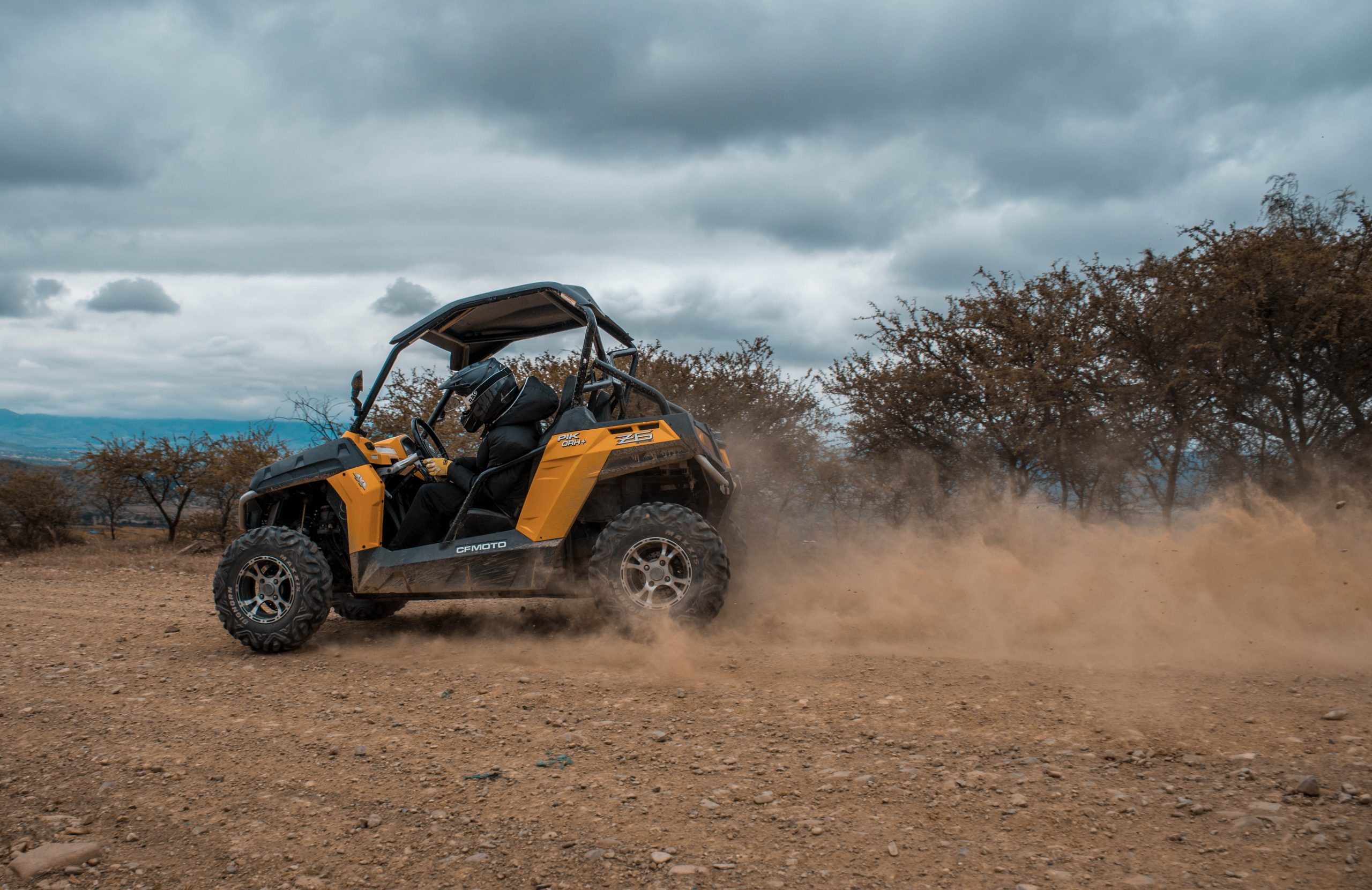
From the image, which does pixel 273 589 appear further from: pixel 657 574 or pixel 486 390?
pixel 657 574

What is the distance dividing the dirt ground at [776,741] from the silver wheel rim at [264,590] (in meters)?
0.33

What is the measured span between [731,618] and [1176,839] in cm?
407

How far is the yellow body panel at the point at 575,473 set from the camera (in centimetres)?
625

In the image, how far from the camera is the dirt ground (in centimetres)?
294

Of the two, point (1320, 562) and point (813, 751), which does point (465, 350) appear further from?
point (1320, 562)

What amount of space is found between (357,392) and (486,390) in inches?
38.8

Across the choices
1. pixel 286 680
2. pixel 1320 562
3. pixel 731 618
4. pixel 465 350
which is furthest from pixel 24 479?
A: pixel 1320 562

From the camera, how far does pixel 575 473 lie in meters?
6.27

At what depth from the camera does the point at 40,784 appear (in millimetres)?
3721

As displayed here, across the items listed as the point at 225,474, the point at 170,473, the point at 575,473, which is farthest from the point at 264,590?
the point at 170,473

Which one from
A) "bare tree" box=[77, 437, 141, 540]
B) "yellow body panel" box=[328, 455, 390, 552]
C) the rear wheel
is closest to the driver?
"yellow body panel" box=[328, 455, 390, 552]

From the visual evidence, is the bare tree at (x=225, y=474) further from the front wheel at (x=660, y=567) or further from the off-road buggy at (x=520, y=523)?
the front wheel at (x=660, y=567)

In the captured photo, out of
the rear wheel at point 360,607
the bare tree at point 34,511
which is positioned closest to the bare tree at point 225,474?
the bare tree at point 34,511

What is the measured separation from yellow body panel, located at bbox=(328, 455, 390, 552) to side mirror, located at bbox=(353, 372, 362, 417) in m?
0.44
